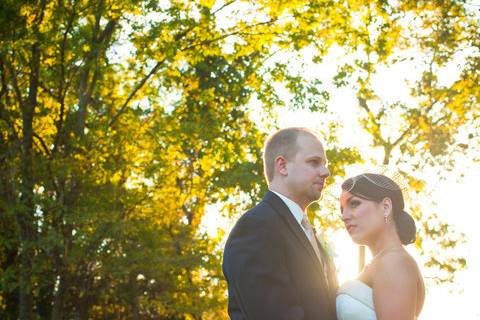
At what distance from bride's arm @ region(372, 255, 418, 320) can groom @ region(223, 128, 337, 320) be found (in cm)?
31

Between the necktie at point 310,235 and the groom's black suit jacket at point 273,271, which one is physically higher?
the necktie at point 310,235

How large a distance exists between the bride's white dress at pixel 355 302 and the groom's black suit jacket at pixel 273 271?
78mm

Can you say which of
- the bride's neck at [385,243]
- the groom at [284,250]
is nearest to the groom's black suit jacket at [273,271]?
the groom at [284,250]

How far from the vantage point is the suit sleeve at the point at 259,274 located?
15.8ft

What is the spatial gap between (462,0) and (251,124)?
26.7 feet

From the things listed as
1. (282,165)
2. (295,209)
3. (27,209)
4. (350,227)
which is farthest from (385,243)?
(27,209)

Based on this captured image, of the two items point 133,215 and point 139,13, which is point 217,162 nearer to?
point 133,215

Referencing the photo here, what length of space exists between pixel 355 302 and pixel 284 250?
25.0 inches

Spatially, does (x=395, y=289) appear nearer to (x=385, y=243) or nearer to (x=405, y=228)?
(x=385, y=243)

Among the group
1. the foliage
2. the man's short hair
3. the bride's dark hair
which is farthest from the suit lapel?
the foliage

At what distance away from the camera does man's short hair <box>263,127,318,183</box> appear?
548 centimetres

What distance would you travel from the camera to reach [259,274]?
15.9ft

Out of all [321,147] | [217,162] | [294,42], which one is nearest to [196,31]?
[294,42]

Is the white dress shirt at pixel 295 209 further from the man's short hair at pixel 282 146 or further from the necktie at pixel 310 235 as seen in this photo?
the man's short hair at pixel 282 146
